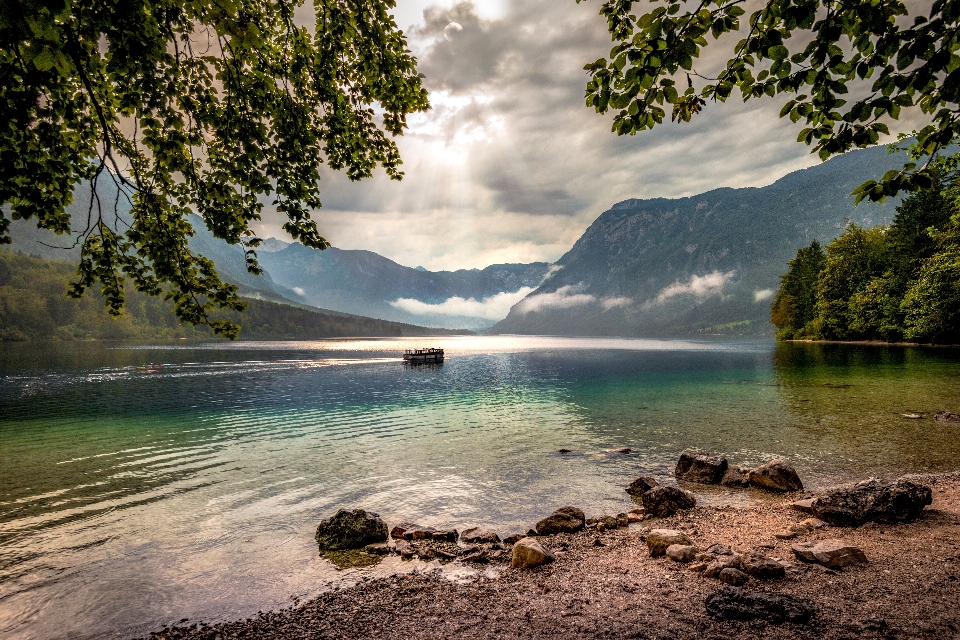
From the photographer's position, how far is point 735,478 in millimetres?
16453

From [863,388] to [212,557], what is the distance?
162 feet

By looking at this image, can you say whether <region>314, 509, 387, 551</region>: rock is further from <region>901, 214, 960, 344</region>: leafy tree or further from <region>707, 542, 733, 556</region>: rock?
<region>901, 214, 960, 344</region>: leafy tree

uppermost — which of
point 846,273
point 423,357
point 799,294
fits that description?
point 846,273

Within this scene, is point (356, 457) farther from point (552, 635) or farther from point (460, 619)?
point (552, 635)

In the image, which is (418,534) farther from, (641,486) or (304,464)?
(304,464)

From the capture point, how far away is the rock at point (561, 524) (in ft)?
40.4

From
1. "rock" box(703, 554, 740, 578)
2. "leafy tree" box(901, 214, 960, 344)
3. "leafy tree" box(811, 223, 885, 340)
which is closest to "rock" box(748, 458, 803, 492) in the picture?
"rock" box(703, 554, 740, 578)

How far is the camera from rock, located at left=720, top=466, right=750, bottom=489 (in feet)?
53.0

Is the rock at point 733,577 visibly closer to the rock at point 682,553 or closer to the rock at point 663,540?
the rock at point 682,553

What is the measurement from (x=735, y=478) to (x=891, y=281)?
8060 centimetres

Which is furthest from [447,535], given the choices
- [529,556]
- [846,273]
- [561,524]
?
[846,273]

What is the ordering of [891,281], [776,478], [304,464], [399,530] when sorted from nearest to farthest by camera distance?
[399,530]
[776,478]
[304,464]
[891,281]

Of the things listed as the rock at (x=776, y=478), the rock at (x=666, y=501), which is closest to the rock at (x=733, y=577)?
the rock at (x=666, y=501)

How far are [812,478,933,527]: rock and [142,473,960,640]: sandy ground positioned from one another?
34 centimetres
